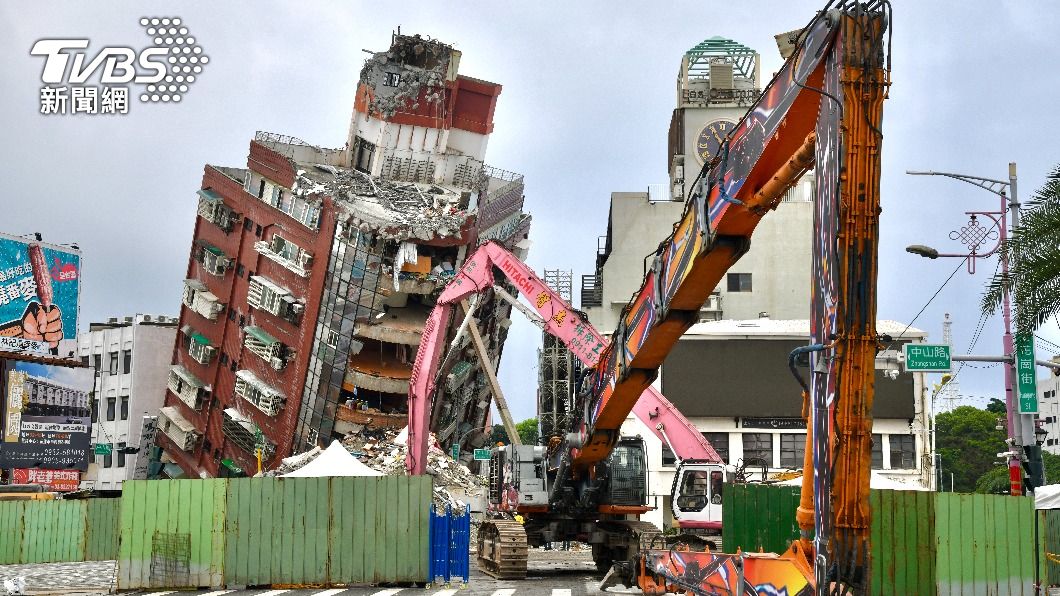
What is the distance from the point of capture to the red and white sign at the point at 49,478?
66.9 meters

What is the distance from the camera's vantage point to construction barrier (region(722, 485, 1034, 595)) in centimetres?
2423

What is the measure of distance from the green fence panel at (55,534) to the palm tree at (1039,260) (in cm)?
2501

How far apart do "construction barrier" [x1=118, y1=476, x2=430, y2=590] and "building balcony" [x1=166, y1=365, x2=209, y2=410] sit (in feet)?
151

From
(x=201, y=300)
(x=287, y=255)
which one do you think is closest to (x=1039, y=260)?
(x=287, y=255)

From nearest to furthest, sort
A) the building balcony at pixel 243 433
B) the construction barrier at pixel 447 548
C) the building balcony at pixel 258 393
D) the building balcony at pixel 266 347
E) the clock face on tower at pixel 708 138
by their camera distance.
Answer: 1. the construction barrier at pixel 447 548
2. the building balcony at pixel 266 347
3. the building balcony at pixel 258 393
4. the building balcony at pixel 243 433
5. the clock face on tower at pixel 708 138

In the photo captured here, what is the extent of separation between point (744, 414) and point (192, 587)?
36694mm

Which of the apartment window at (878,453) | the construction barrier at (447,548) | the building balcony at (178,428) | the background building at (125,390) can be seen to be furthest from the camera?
the background building at (125,390)

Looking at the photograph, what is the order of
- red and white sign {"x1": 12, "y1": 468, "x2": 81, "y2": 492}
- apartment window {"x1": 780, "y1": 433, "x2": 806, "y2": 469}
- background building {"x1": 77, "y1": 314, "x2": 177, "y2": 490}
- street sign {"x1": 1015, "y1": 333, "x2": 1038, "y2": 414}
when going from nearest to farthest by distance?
street sign {"x1": 1015, "y1": 333, "x2": 1038, "y2": 414}, apartment window {"x1": 780, "y1": 433, "x2": 806, "y2": 469}, red and white sign {"x1": 12, "y1": 468, "x2": 81, "y2": 492}, background building {"x1": 77, "y1": 314, "x2": 177, "y2": 490}

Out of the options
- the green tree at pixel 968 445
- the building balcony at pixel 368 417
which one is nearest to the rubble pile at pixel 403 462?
the building balcony at pixel 368 417

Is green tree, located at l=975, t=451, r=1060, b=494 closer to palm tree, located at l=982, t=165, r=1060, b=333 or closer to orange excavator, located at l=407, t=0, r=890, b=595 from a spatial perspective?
palm tree, located at l=982, t=165, r=1060, b=333

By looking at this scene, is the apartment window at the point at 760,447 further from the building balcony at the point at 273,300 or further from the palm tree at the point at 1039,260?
the palm tree at the point at 1039,260

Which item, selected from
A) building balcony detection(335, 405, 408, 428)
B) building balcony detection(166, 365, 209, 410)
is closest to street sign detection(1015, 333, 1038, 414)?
building balcony detection(335, 405, 408, 428)

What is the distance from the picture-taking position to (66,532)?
118ft

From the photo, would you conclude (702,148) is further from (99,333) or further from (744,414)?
(99,333)
